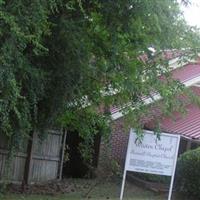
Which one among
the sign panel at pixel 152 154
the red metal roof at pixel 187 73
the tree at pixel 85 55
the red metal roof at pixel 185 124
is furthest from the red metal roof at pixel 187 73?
the tree at pixel 85 55

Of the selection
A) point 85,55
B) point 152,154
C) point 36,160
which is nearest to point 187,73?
point 36,160

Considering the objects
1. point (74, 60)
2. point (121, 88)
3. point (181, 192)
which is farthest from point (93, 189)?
point (74, 60)

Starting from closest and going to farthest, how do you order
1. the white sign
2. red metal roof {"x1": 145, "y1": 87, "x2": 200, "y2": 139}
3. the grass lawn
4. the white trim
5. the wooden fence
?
the white sign < the grass lawn < the white trim < the wooden fence < red metal roof {"x1": 145, "y1": 87, "x2": 200, "y2": 139}

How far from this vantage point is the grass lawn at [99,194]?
14844mm

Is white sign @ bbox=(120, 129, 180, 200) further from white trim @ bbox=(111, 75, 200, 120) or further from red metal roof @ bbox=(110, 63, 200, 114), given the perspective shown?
red metal roof @ bbox=(110, 63, 200, 114)

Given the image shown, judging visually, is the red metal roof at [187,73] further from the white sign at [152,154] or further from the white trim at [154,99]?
the white sign at [152,154]

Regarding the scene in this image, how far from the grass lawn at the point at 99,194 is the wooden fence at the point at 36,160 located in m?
0.93

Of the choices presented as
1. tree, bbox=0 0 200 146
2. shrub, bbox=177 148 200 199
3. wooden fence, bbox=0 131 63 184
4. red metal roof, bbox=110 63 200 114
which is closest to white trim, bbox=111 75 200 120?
red metal roof, bbox=110 63 200 114

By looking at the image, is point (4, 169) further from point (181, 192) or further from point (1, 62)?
point (1, 62)

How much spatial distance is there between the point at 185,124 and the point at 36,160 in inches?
234

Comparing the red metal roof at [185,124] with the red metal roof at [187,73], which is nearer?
the red metal roof at [185,124]

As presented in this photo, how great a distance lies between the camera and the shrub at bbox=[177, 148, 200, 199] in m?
15.9

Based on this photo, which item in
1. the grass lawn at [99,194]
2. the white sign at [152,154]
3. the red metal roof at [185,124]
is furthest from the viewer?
the red metal roof at [185,124]

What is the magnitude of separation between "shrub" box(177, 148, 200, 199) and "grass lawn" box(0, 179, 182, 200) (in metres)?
0.44
